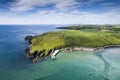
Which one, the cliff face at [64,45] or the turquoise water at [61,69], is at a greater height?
the cliff face at [64,45]

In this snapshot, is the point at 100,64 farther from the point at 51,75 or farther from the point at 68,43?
the point at 68,43

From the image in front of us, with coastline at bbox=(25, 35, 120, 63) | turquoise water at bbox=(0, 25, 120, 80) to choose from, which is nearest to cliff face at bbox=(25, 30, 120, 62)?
coastline at bbox=(25, 35, 120, 63)

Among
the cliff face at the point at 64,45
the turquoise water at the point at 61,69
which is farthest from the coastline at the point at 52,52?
the turquoise water at the point at 61,69

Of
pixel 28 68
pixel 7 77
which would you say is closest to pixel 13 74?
pixel 7 77

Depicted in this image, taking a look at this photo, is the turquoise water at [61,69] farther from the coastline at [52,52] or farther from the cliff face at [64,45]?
the cliff face at [64,45]

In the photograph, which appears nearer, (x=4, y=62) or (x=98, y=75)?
(x=98, y=75)

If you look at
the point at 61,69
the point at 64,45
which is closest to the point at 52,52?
Result: the point at 64,45

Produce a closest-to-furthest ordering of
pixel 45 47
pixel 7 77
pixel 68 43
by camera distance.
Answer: pixel 7 77 < pixel 45 47 < pixel 68 43

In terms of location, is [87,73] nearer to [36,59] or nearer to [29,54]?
[36,59]

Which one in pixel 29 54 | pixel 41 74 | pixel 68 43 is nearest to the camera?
pixel 41 74
